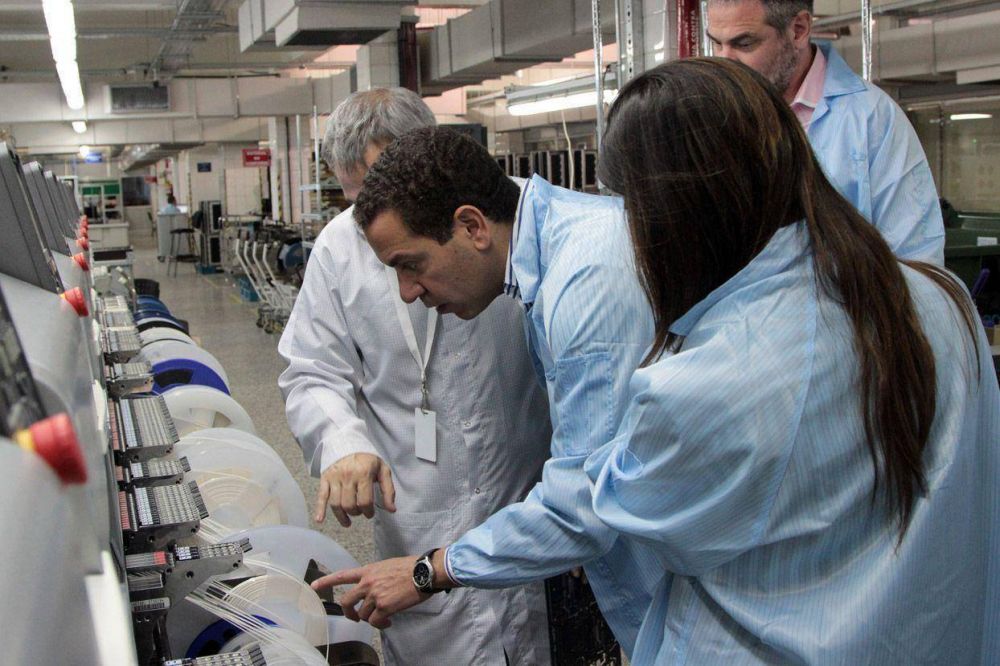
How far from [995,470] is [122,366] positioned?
2.60 meters

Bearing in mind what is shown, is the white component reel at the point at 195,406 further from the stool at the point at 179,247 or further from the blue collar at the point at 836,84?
the stool at the point at 179,247

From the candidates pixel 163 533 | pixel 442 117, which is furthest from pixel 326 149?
pixel 442 117

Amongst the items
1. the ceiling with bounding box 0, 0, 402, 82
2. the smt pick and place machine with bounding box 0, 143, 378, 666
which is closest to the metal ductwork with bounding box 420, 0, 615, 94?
the ceiling with bounding box 0, 0, 402, 82

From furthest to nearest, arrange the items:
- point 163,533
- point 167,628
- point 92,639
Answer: point 167,628 < point 163,533 < point 92,639

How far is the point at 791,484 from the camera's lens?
0.98 metres

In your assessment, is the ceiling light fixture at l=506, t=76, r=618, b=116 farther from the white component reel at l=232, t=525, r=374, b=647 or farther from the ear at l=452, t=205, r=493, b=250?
the ear at l=452, t=205, r=493, b=250

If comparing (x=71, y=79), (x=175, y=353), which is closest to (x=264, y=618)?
(x=175, y=353)

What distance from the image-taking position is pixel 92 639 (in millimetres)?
705

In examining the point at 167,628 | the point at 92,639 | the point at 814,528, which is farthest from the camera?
the point at 167,628

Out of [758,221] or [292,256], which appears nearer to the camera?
[758,221]

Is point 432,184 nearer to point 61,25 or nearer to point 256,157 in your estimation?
point 61,25

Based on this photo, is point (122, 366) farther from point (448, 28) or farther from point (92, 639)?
point (448, 28)

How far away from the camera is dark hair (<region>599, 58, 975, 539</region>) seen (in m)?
0.97

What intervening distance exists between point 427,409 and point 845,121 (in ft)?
2.97
